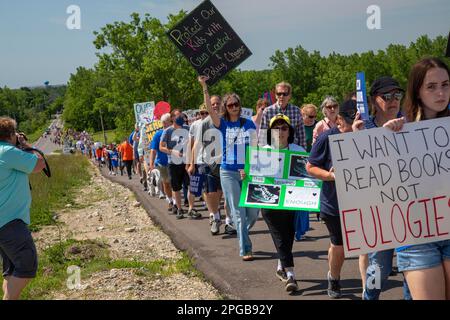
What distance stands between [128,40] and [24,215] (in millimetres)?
43283

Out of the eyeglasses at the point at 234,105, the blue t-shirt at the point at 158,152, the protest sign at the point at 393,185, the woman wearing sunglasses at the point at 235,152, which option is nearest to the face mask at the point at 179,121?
the blue t-shirt at the point at 158,152

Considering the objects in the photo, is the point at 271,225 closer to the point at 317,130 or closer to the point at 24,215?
the point at 24,215

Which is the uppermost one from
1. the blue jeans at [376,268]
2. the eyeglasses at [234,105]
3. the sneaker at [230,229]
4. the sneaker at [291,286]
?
the eyeglasses at [234,105]

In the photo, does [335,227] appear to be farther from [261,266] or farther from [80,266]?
[80,266]

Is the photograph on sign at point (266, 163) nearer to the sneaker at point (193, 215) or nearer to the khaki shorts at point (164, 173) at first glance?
the sneaker at point (193, 215)

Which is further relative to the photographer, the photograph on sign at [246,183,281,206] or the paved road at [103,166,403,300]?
the photograph on sign at [246,183,281,206]

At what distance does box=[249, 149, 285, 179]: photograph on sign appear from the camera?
5.74 m

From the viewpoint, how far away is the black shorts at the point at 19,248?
4.68 metres

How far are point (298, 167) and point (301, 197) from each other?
1.09 feet

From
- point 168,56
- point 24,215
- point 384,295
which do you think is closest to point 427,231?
point 384,295

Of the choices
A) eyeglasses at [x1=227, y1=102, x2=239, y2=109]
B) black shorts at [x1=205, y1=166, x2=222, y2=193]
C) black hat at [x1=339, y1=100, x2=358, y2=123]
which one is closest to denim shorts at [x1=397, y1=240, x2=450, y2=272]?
black hat at [x1=339, y1=100, x2=358, y2=123]

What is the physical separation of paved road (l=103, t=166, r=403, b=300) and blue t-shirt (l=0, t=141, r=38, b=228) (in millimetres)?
2144

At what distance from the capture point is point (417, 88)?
126 inches

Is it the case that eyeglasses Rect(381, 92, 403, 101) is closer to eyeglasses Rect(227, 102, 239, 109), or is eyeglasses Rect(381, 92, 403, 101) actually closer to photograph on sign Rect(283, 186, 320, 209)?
photograph on sign Rect(283, 186, 320, 209)
